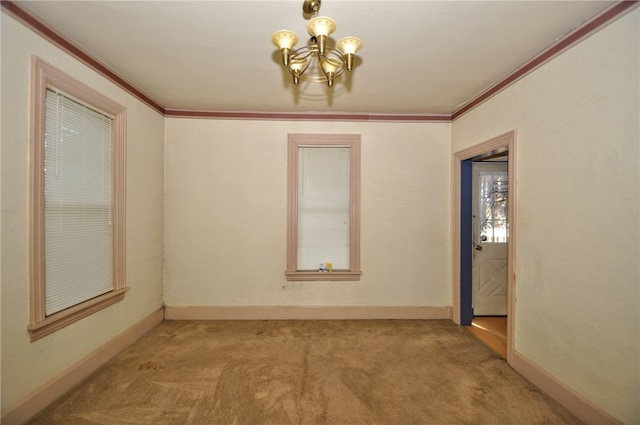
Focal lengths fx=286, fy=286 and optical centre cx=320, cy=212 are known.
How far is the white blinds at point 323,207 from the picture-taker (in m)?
3.74

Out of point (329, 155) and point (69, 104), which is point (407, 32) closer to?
point (329, 155)

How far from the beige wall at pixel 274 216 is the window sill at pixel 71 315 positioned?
98cm

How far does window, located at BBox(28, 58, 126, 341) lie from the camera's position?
1.96 meters

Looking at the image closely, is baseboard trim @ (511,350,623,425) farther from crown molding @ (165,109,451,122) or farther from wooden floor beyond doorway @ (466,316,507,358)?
crown molding @ (165,109,451,122)

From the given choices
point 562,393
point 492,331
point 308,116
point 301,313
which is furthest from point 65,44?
point 492,331

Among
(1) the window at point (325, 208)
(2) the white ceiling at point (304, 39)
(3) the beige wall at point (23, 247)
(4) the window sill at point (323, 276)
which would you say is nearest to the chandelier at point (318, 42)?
(2) the white ceiling at point (304, 39)

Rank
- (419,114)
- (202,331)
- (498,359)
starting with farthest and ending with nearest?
(419,114)
(202,331)
(498,359)

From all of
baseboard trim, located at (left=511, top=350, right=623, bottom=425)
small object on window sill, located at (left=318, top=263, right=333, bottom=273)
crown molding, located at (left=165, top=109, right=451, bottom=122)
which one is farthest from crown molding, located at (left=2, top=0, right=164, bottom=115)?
baseboard trim, located at (left=511, top=350, right=623, bottom=425)

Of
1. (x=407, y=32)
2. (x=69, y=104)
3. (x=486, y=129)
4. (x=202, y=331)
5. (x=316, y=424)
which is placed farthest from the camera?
(x=202, y=331)

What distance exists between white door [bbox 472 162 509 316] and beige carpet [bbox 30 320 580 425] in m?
0.79

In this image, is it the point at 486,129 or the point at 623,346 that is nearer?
the point at 623,346

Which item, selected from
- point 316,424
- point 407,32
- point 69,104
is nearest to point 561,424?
point 316,424

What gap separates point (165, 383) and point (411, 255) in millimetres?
2940

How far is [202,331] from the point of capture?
10.8 ft
